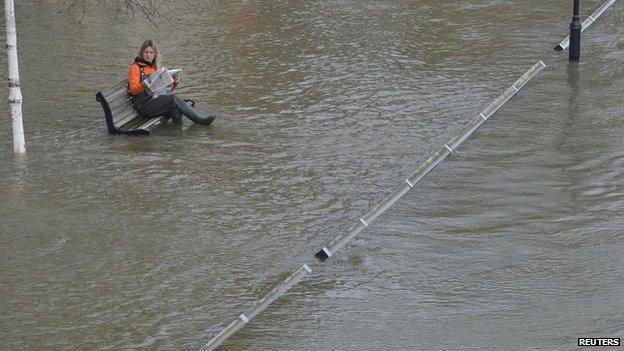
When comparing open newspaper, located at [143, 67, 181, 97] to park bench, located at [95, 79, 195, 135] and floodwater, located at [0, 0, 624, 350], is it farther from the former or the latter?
floodwater, located at [0, 0, 624, 350]

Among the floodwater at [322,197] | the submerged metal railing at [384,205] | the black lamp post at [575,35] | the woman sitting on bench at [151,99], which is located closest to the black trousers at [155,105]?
the woman sitting on bench at [151,99]

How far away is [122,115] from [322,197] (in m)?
3.68

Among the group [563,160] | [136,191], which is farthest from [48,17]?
[563,160]

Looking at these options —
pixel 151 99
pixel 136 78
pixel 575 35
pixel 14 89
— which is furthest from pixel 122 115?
pixel 575 35

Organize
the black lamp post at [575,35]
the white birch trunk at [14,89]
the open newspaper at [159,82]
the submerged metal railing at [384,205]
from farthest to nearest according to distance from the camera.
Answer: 1. the black lamp post at [575,35]
2. the open newspaper at [159,82]
3. the white birch trunk at [14,89]
4. the submerged metal railing at [384,205]

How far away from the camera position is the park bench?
13.9m

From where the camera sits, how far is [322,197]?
467 inches

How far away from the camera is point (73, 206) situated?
11.6 metres

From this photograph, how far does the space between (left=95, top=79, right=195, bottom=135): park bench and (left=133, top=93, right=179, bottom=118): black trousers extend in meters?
0.09

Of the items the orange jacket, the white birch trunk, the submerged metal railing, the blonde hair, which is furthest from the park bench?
the submerged metal railing

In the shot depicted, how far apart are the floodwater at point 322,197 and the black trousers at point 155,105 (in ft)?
0.81

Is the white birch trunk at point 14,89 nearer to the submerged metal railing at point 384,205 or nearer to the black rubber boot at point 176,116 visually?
the black rubber boot at point 176,116

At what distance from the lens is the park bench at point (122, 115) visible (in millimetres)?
13875

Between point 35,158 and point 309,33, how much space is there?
7.50 m
